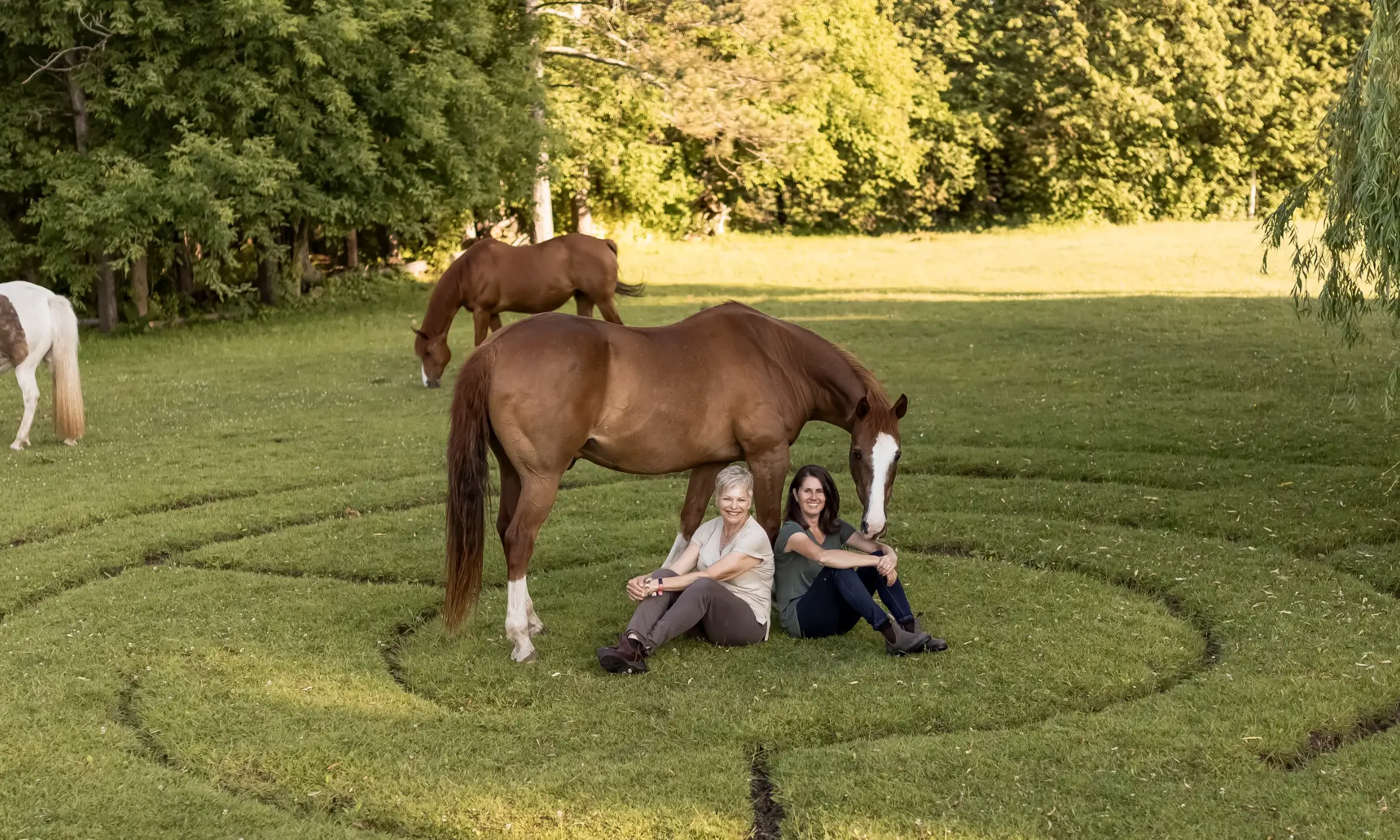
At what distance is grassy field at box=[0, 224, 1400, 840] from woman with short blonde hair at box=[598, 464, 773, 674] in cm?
14

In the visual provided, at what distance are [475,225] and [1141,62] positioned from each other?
22.6 meters

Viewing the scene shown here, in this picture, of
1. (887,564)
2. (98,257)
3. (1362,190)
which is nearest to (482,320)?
(98,257)

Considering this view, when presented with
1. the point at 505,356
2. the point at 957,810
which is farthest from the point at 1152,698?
the point at 505,356

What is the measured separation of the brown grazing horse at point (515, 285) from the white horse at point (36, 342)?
4407 mm

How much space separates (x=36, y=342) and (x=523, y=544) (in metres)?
8.05

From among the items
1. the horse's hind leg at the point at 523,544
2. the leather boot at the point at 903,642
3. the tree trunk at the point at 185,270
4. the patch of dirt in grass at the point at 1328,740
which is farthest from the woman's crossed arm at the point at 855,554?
the tree trunk at the point at 185,270

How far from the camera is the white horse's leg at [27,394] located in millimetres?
12781

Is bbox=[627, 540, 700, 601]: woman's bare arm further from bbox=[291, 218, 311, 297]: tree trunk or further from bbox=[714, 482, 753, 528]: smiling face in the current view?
bbox=[291, 218, 311, 297]: tree trunk

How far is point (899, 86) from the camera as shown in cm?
3966

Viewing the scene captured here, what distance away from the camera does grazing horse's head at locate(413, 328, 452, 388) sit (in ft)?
53.3

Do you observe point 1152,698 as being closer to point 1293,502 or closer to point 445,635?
point 445,635

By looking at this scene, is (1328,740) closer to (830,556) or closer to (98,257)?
(830,556)

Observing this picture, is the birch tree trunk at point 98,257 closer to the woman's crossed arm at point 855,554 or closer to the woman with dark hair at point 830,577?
the woman with dark hair at point 830,577

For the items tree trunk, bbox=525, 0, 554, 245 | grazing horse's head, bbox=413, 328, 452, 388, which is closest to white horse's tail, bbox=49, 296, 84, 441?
grazing horse's head, bbox=413, 328, 452, 388
